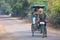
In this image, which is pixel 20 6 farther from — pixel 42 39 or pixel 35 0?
pixel 42 39

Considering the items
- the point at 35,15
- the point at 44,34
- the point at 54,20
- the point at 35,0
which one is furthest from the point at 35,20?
the point at 35,0

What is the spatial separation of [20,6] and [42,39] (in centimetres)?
3358

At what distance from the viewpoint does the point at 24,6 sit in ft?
152

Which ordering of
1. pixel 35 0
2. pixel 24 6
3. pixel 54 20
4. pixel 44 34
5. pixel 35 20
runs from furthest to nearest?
pixel 24 6
pixel 35 0
pixel 54 20
pixel 35 20
pixel 44 34

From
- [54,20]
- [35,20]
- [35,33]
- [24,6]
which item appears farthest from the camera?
[24,6]

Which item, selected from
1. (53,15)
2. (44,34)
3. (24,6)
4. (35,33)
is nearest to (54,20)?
(53,15)

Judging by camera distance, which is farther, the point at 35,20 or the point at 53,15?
the point at 53,15

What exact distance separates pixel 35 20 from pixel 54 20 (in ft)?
24.8

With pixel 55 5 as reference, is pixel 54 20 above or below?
below

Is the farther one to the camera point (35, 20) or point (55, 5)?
point (55, 5)

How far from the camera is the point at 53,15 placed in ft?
78.8

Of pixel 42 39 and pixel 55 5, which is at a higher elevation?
pixel 55 5

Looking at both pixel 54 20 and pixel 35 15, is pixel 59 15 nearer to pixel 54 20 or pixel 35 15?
pixel 54 20

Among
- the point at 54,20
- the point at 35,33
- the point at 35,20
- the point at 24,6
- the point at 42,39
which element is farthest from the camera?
the point at 24,6
